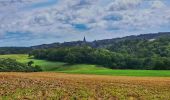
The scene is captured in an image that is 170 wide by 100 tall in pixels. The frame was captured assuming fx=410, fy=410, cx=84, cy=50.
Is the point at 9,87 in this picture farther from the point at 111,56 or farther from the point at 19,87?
the point at 111,56

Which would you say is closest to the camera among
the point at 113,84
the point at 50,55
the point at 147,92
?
the point at 147,92

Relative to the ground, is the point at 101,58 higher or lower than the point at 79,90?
higher

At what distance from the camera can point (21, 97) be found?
35.1 meters

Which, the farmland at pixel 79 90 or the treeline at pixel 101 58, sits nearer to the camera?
the farmland at pixel 79 90

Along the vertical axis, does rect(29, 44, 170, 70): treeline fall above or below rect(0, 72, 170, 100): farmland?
above

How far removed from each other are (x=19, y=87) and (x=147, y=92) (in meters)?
12.0

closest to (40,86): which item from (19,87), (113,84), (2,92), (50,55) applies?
(19,87)

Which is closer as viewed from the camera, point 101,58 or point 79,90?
point 79,90

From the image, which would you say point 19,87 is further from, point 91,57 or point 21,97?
point 91,57

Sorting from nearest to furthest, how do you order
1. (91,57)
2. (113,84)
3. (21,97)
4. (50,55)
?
1. (21,97)
2. (113,84)
3. (91,57)
4. (50,55)

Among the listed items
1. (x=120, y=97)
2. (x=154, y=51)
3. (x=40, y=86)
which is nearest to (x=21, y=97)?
(x=40, y=86)

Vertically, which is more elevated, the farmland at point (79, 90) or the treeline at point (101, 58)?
the treeline at point (101, 58)

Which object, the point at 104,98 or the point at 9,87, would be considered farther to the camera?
the point at 9,87

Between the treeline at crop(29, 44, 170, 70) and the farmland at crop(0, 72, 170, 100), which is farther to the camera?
the treeline at crop(29, 44, 170, 70)
